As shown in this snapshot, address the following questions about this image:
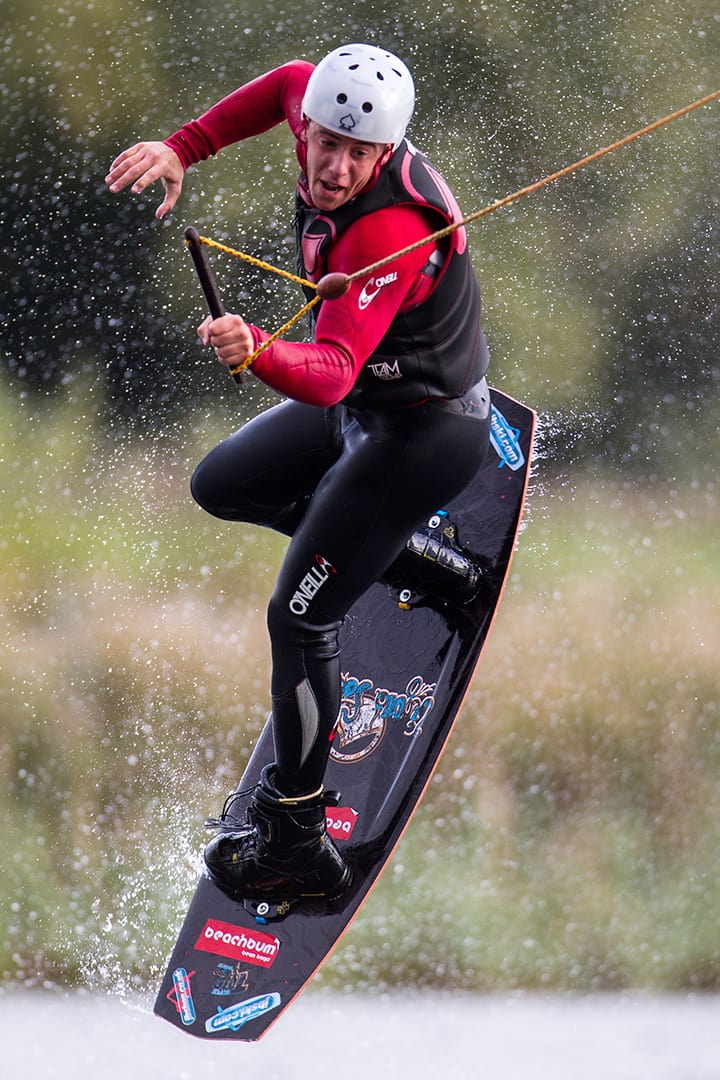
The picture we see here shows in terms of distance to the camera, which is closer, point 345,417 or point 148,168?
point 148,168

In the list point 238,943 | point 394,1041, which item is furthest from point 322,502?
point 394,1041

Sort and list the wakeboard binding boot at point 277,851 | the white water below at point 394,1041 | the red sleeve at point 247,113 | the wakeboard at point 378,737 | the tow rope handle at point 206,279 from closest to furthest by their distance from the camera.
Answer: the tow rope handle at point 206,279 → the red sleeve at point 247,113 → the wakeboard binding boot at point 277,851 → the wakeboard at point 378,737 → the white water below at point 394,1041

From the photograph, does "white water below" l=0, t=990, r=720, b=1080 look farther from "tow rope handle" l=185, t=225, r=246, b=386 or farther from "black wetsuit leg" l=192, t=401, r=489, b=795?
"tow rope handle" l=185, t=225, r=246, b=386

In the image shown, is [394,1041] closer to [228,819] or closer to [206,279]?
[228,819]

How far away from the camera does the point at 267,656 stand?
5348 millimetres

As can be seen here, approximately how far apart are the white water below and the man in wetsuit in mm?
1150

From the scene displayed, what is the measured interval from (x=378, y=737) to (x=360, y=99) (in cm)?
196

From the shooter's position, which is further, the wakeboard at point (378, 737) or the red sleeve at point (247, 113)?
the wakeboard at point (378, 737)

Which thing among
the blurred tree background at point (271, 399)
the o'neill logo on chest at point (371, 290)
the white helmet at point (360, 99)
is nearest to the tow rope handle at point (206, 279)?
the o'neill logo on chest at point (371, 290)

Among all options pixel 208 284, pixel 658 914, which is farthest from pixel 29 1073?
pixel 208 284

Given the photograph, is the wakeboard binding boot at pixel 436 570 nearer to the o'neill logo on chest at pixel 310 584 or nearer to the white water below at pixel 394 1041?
the o'neill logo on chest at pixel 310 584

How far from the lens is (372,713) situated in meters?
3.95

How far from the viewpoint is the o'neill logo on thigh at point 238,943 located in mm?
3736

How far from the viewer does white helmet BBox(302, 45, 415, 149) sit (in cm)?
253
